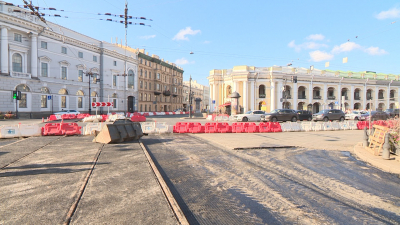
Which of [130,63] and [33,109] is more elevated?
[130,63]

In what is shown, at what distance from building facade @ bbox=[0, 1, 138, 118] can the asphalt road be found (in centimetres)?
2534

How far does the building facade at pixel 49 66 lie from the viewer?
29219mm

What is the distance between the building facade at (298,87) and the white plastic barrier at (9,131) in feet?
110

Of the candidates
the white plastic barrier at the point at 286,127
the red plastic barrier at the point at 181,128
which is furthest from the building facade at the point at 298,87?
the red plastic barrier at the point at 181,128

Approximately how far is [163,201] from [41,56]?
3878 centimetres

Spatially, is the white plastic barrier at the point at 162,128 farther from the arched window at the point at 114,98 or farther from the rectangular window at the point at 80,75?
the arched window at the point at 114,98

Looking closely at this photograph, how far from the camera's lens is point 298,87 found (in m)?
52.2

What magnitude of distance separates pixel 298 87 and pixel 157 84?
3774 centimetres

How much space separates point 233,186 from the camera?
18.0 feet

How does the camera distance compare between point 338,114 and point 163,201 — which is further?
point 338,114

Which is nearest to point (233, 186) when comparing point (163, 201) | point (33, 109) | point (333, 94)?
point (163, 201)

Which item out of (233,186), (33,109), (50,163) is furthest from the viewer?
(33,109)

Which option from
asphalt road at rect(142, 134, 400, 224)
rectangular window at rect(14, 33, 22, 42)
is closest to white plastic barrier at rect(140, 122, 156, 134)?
asphalt road at rect(142, 134, 400, 224)

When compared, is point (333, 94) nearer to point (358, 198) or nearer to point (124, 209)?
point (358, 198)
